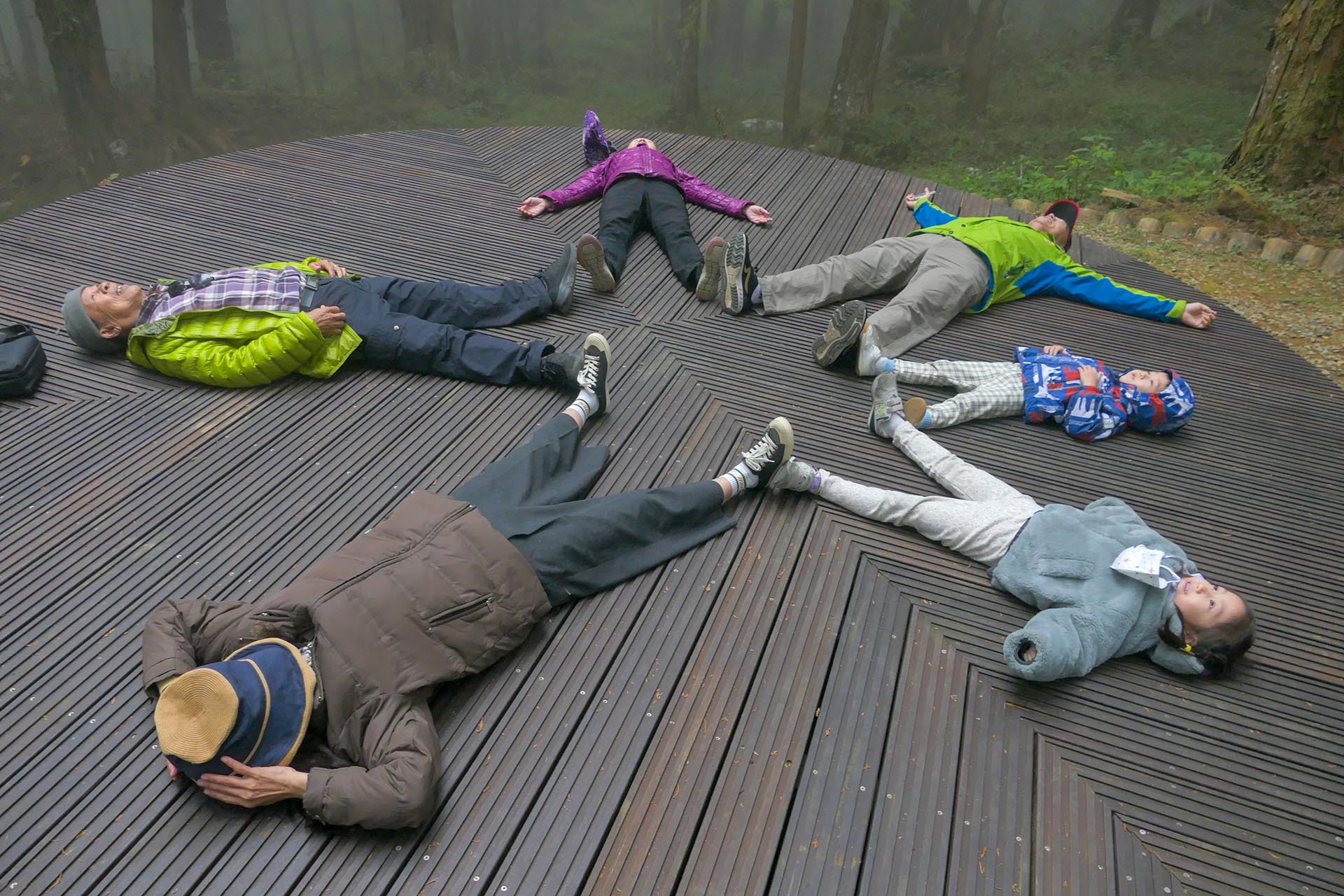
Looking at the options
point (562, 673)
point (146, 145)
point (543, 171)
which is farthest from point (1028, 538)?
point (146, 145)

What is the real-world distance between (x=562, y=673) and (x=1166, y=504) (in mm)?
2260

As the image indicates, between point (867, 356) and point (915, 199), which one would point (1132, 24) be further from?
point (867, 356)

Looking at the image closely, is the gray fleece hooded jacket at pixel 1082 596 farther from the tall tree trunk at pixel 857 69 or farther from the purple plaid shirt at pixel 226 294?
the tall tree trunk at pixel 857 69

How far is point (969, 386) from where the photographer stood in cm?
338

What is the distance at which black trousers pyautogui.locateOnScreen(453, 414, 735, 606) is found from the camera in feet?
7.87

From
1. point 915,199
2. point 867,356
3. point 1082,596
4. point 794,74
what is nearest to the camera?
point 1082,596

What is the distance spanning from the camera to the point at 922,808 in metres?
2.04

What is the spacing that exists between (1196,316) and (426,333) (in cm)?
361

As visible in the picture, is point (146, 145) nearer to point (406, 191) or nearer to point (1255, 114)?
point (406, 191)

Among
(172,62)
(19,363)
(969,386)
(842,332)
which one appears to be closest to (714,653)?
(842,332)

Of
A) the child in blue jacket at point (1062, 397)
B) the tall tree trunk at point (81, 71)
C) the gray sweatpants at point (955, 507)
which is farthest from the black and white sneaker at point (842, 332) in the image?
the tall tree trunk at point (81, 71)

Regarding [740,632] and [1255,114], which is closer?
[740,632]

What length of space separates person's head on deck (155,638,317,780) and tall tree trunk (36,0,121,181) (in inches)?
380

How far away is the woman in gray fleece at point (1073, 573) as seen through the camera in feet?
7.53
